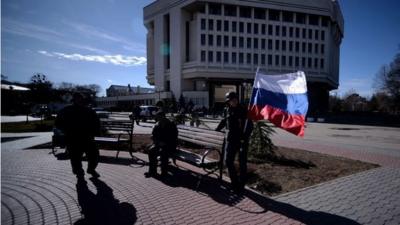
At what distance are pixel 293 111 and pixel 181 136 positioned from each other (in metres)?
3.72

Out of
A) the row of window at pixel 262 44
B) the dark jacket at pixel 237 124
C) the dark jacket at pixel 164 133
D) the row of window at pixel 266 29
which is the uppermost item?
the row of window at pixel 266 29

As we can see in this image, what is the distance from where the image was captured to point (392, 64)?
161 feet

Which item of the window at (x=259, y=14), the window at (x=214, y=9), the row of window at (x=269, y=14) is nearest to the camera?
the window at (x=214, y=9)

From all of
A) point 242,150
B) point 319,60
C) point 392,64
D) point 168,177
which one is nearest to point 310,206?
point 242,150

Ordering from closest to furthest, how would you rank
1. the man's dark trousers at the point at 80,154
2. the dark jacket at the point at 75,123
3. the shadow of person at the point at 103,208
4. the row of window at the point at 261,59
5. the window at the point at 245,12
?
the shadow of person at the point at 103,208 < the man's dark trousers at the point at 80,154 < the dark jacket at the point at 75,123 < the row of window at the point at 261,59 < the window at the point at 245,12

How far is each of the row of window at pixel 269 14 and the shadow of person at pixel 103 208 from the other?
216ft

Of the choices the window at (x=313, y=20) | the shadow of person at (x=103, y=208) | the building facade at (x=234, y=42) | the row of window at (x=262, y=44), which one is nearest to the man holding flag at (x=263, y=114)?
the shadow of person at (x=103, y=208)

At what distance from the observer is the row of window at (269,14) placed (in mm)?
67688

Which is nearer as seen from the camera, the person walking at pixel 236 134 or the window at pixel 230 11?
the person walking at pixel 236 134

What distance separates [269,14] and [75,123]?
70.7 meters

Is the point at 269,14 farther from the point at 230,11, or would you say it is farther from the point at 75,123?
the point at 75,123

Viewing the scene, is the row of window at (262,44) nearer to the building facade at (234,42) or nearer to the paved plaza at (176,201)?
the building facade at (234,42)

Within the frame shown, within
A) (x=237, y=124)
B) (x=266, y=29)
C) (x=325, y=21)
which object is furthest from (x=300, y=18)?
(x=237, y=124)

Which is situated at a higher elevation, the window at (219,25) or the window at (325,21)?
the window at (325,21)
